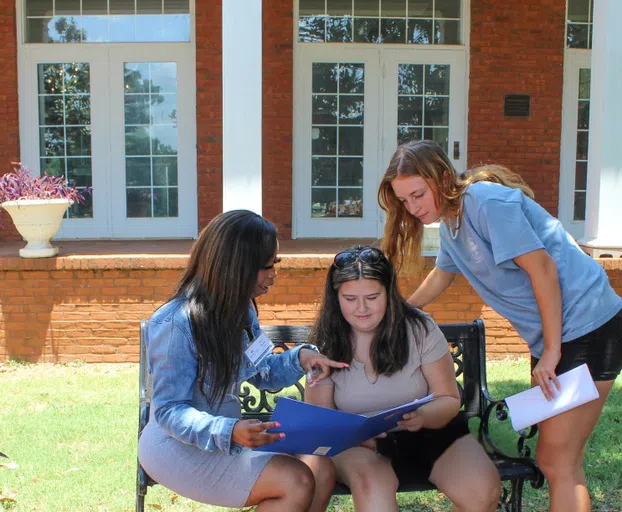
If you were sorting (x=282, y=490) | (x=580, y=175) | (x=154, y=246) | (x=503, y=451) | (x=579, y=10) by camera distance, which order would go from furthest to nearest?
(x=580, y=175) → (x=579, y=10) → (x=154, y=246) → (x=503, y=451) → (x=282, y=490)

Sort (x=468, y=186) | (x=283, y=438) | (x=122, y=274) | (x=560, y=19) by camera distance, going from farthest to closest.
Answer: (x=560, y=19) → (x=122, y=274) → (x=468, y=186) → (x=283, y=438)

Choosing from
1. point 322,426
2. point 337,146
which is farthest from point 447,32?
point 322,426

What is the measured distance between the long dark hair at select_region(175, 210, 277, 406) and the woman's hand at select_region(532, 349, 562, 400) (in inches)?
38.6

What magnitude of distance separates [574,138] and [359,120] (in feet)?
8.82

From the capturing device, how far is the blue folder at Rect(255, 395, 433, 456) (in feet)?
6.78

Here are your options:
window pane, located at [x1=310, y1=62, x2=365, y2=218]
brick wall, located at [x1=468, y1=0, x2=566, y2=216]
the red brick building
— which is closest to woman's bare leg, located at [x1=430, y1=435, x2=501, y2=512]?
the red brick building

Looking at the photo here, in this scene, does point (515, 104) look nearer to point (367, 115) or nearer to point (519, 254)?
point (367, 115)

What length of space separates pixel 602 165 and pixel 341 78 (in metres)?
3.72

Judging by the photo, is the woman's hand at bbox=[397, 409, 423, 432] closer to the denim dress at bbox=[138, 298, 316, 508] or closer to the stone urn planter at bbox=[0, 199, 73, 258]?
the denim dress at bbox=[138, 298, 316, 508]

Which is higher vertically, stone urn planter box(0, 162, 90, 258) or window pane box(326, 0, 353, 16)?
window pane box(326, 0, 353, 16)

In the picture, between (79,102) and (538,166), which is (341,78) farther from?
(79,102)

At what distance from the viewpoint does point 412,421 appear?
248 centimetres

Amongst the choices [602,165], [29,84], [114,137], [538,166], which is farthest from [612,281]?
[29,84]

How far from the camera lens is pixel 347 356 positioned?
8.57 feet
